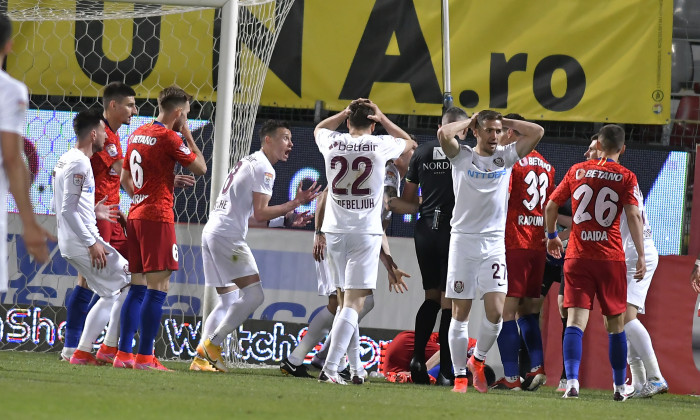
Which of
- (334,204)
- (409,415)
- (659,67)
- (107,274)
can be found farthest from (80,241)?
(659,67)

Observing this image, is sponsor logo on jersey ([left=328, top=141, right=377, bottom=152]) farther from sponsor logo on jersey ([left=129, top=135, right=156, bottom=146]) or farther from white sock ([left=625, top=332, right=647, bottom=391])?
white sock ([left=625, top=332, right=647, bottom=391])

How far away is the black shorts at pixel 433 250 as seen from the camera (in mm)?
7766

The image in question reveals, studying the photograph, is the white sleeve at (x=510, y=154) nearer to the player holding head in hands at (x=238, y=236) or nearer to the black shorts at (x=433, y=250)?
the black shorts at (x=433, y=250)

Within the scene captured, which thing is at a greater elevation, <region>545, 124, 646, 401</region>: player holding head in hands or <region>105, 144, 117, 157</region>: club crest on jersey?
<region>105, 144, 117, 157</region>: club crest on jersey

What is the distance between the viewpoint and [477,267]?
265 inches

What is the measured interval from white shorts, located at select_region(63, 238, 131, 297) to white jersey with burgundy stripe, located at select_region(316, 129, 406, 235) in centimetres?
160

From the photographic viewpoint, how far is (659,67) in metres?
10.3

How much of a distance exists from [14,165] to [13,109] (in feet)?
0.90

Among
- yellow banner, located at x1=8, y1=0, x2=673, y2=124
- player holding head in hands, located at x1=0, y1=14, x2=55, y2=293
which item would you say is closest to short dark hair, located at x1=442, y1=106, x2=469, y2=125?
yellow banner, located at x1=8, y1=0, x2=673, y2=124

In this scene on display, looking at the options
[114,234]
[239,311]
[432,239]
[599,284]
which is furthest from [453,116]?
[114,234]

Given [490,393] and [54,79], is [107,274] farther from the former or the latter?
[54,79]

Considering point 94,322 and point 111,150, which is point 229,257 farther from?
point 111,150

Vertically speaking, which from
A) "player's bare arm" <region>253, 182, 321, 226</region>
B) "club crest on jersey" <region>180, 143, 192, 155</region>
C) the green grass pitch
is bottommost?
the green grass pitch

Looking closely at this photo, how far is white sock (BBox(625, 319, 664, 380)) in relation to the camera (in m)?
7.32
